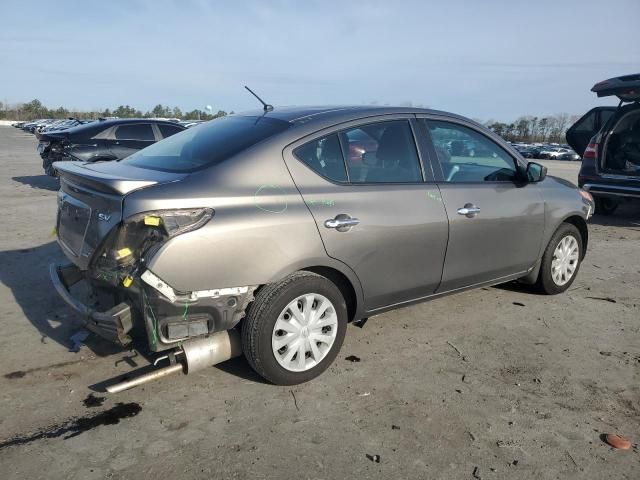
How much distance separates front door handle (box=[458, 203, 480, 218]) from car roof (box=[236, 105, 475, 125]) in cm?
77

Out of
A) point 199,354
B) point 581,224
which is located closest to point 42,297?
point 199,354

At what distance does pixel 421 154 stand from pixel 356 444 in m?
2.16

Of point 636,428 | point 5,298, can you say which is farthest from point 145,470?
point 5,298

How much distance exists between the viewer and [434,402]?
3.22 m

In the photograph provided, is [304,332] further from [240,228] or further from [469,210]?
[469,210]

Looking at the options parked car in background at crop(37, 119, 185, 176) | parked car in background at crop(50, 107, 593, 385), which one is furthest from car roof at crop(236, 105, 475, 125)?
parked car in background at crop(37, 119, 185, 176)

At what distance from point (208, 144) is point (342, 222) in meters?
1.05

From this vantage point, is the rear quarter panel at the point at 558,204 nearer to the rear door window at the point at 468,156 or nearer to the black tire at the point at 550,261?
the black tire at the point at 550,261

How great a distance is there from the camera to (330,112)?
12.3 feet

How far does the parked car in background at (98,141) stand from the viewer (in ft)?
37.4

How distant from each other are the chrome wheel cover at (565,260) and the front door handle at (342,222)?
256cm

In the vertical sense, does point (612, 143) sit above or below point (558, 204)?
above

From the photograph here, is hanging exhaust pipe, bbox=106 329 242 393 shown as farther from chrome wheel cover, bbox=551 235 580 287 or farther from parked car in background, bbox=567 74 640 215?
parked car in background, bbox=567 74 640 215

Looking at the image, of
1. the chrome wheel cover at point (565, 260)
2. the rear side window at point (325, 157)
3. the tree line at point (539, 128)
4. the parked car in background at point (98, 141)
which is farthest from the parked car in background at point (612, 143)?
the tree line at point (539, 128)
